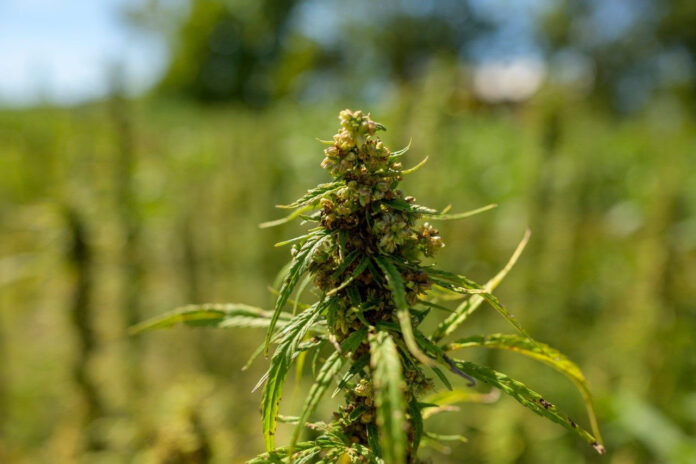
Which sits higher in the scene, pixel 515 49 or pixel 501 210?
pixel 515 49

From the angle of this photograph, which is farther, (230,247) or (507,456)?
(230,247)

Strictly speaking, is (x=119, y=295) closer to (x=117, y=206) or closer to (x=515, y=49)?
(x=117, y=206)

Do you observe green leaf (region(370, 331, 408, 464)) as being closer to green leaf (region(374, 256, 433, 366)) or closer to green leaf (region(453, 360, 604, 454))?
green leaf (region(374, 256, 433, 366))

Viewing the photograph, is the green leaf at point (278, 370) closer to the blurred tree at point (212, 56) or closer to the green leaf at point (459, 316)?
the green leaf at point (459, 316)

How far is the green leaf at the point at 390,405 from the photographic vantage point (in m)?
0.35

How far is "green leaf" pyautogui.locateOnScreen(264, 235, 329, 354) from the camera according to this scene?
0.46m

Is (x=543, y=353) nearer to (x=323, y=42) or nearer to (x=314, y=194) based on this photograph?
(x=314, y=194)

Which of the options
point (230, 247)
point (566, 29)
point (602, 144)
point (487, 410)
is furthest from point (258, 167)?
point (566, 29)

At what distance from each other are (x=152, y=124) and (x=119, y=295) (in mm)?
8309

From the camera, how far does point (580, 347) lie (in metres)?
3.35

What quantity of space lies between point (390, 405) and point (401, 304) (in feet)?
0.26

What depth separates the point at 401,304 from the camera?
0.42m

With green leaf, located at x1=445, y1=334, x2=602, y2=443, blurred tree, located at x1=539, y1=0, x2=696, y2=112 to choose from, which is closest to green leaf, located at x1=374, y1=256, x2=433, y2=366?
green leaf, located at x1=445, y1=334, x2=602, y2=443

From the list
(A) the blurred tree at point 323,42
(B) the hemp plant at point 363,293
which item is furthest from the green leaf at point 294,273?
(A) the blurred tree at point 323,42
